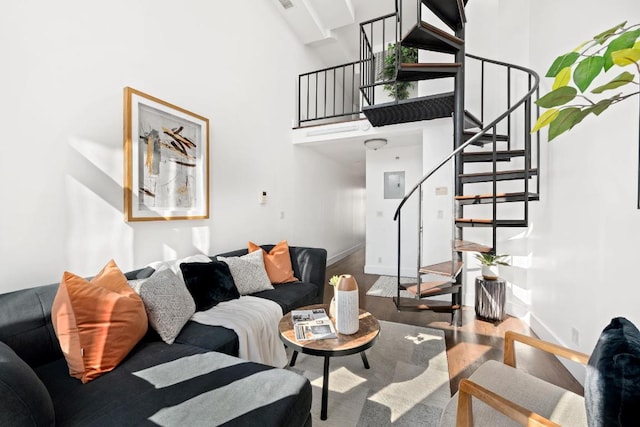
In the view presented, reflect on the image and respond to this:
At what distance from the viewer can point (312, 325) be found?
176cm

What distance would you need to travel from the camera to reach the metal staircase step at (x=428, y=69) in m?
2.70

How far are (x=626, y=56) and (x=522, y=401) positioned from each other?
1.25 metres

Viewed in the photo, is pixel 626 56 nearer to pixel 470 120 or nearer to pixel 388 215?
pixel 470 120

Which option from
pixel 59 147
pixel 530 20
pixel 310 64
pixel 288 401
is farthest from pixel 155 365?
pixel 310 64

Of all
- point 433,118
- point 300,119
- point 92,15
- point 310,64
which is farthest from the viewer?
point 310,64

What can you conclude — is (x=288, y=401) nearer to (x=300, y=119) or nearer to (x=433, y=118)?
(x=433, y=118)

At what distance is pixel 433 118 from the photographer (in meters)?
3.62

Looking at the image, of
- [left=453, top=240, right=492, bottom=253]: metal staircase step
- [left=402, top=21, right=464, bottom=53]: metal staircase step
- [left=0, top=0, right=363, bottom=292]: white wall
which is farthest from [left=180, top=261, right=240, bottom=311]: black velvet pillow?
[left=402, top=21, right=464, bottom=53]: metal staircase step

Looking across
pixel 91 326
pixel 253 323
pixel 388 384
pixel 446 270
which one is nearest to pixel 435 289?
pixel 446 270

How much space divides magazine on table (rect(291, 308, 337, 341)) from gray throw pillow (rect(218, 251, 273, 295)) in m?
0.76

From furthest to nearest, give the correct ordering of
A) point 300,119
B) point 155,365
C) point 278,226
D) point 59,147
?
point 300,119 → point 278,226 → point 59,147 → point 155,365

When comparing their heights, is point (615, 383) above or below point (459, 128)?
below

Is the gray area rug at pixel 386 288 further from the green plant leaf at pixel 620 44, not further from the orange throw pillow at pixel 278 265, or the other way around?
the green plant leaf at pixel 620 44

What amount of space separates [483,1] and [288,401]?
508 cm
